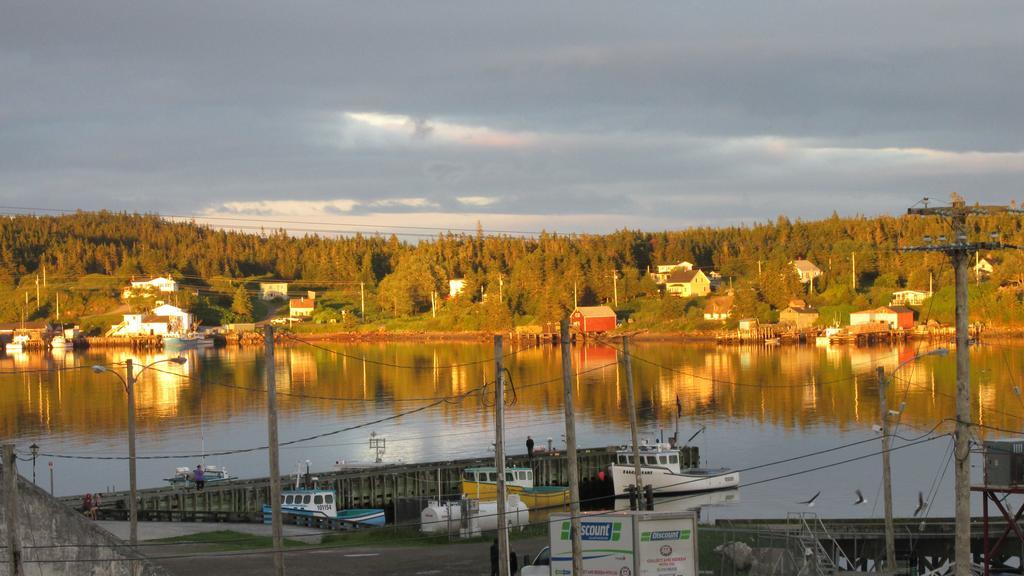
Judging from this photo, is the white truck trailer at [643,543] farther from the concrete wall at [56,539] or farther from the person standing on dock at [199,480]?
the person standing on dock at [199,480]

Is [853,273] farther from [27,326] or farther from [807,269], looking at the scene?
[27,326]

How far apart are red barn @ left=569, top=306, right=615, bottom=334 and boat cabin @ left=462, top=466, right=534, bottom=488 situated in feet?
371

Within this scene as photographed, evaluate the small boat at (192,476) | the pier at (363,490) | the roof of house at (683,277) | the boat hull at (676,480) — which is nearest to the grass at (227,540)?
the pier at (363,490)

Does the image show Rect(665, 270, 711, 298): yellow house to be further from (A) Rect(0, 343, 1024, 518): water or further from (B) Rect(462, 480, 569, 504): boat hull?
(B) Rect(462, 480, 569, 504): boat hull

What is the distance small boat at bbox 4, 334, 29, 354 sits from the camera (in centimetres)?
17998

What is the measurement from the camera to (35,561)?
19500 millimetres

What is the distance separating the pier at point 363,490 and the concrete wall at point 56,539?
20.8 metres

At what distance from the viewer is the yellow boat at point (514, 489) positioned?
4325 cm

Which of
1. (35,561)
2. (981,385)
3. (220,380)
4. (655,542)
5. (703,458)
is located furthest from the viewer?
(220,380)

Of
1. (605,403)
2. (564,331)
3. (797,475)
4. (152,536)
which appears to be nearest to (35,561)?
(564,331)

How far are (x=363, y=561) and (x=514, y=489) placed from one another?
1511 cm

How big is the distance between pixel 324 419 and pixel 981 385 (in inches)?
1813

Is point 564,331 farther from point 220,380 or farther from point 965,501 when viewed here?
point 220,380

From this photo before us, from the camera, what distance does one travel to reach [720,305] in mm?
168625
